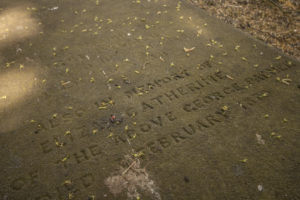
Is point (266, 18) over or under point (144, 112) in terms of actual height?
over

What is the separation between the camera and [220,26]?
383cm

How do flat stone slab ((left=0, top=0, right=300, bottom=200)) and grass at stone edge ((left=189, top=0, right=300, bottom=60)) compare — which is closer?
flat stone slab ((left=0, top=0, right=300, bottom=200))

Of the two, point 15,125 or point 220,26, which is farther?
point 220,26

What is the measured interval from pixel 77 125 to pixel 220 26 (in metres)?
2.87

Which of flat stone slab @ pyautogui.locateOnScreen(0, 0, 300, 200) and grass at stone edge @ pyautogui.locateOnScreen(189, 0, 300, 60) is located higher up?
grass at stone edge @ pyautogui.locateOnScreen(189, 0, 300, 60)

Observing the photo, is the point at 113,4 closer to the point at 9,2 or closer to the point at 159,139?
the point at 9,2

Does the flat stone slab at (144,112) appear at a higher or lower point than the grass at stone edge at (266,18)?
lower

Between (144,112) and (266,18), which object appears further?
(266,18)

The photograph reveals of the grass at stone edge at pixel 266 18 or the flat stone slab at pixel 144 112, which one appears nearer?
the flat stone slab at pixel 144 112

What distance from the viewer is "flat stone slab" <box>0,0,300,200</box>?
1982mm

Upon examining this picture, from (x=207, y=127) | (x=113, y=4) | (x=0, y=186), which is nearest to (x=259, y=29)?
(x=207, y=127)

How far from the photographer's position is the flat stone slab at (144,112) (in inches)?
78.0

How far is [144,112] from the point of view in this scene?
251cm

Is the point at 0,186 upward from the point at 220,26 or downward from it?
downward
